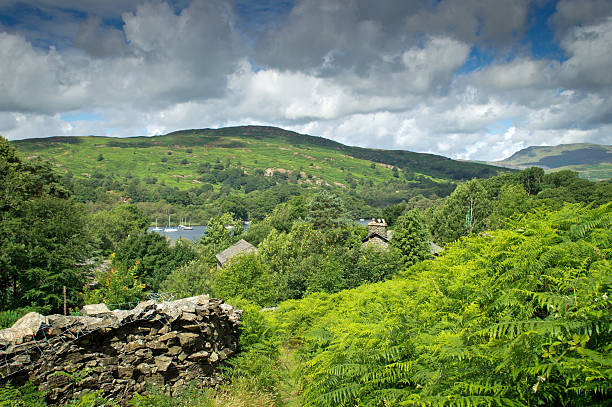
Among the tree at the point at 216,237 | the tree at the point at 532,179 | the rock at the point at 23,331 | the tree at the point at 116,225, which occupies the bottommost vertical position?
the tree at the point at 216,237

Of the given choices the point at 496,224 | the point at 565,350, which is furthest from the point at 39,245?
the point at 496,224

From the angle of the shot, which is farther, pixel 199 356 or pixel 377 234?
pixel 377 234

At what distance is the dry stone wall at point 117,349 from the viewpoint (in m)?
A: 6.82

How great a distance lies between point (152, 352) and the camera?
840 cm

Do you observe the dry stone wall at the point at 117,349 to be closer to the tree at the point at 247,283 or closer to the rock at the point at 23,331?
the rock at the point at 23,331

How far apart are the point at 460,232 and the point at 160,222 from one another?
127 meters

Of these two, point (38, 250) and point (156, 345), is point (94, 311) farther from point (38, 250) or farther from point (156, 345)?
point (38, 250)

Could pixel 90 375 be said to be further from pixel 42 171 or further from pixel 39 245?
pixel 42 171

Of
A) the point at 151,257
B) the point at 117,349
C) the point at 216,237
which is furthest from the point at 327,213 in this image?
the point at 216,237

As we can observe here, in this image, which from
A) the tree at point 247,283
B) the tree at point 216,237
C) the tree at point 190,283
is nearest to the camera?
the tree at point 247,283

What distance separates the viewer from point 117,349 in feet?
26.0

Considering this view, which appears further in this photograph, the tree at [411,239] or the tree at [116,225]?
the tree at [116,225]

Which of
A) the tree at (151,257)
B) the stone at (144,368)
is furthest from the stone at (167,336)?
the tree at (151,257)

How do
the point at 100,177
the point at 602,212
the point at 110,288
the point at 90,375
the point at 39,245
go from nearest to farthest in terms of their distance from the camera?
1. the point at 602,212
2. the point at 90,375
3. the point at 110,288
4. the point at 39,245
5. the point at 100,177
